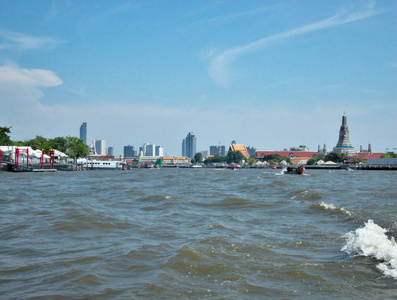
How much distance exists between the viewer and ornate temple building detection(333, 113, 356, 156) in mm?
157750

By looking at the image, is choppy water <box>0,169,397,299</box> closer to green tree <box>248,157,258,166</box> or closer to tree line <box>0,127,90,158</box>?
tree line <box>0,127,90,158</box>

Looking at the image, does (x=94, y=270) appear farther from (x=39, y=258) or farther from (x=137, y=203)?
(x=137, y=203)

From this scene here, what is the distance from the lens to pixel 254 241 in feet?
27.0

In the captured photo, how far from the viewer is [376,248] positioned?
7.32 meters

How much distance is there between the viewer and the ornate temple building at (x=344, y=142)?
518ft

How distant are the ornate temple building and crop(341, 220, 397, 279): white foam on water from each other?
16052cm

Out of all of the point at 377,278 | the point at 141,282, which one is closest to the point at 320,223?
the point at 377,278

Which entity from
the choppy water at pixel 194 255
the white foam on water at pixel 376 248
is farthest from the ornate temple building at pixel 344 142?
the white foam on water at pixel 376 248

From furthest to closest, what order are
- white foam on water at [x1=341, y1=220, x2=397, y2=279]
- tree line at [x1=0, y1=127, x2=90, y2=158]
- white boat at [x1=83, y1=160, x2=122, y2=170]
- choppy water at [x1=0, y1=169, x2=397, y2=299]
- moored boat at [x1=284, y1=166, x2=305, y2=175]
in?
1. tree line at [x1=0, y1=127, x2=90, y2=158]
2. white boat at [x1=83, y1=160, x2=122, y2=170]
3. moored boat at [x1=284, y1=166, x2=305, y2=175]
4. white foam on water at [x1=341, y1=220, x2=397, y2=279]
5. choppy water at [x1=0, y1=169, x2=397, y2=299]

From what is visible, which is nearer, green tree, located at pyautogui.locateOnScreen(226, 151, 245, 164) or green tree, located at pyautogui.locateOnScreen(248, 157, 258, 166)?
green tree, located at pyautogui.locateOnScreen(248, 157, 258, 166)

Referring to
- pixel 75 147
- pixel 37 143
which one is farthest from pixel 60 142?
pixel 75 147

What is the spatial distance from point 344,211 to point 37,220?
10.2 metres

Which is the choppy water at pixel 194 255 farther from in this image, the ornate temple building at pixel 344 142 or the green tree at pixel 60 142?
the ornate temple building at pixel 344 142

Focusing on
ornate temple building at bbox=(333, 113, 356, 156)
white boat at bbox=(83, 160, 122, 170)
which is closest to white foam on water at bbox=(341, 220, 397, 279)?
white boat at bbox=(83, 160, 122, 170)
